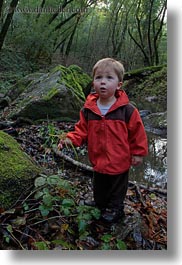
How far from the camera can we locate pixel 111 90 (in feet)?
3.56

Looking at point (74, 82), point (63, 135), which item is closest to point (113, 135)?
point (63, 135)

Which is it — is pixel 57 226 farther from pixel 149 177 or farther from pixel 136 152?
pixel 149 177

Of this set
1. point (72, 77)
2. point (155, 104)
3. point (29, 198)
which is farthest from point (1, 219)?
point (72, 77)

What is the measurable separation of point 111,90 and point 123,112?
3.0 inches

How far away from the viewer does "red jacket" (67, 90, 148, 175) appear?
1090 millimetres

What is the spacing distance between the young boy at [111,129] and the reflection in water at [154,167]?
28 cm

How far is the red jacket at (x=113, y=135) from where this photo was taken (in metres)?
1.09

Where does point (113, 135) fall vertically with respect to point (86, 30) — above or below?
below

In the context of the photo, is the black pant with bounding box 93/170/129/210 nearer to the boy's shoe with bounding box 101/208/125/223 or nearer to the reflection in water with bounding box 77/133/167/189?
the boy's shoe with bounding box 101/208/125/223

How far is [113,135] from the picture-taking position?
3.61 ft

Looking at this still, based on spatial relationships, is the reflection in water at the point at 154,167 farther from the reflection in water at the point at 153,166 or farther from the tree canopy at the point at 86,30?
the tree canopy at the point at 86,30

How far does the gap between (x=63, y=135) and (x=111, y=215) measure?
1.01 feet

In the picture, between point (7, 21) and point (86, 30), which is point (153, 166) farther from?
point (7, 21)

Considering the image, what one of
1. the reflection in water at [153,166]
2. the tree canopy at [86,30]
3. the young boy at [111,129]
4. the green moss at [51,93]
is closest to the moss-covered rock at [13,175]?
the young boy at [111,129]
